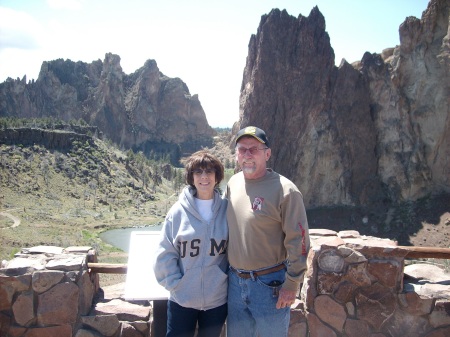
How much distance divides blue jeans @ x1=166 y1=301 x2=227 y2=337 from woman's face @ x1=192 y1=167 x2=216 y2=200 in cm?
99

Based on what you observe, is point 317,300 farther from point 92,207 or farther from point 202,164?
point 92,207

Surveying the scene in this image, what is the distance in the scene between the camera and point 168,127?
177 m

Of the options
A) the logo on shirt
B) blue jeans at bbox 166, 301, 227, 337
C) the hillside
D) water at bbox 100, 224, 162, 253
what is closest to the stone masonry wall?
blue jeans at bbox 166, 301, 227, 337

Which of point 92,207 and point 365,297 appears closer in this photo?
point 365,297

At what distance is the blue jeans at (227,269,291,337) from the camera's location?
3.44 meters

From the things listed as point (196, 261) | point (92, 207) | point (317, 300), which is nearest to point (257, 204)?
point (196, 261)

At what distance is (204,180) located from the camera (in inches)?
142

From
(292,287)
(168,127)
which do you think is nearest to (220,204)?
(292,287)

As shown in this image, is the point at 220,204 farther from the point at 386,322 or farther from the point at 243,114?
the point at 243,114

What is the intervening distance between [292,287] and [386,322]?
6.39 ft

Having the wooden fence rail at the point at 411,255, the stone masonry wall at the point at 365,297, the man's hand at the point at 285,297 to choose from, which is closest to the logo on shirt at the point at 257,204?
the man's hand at the point at 285,297

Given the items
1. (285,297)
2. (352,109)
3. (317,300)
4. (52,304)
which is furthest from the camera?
(352,109)

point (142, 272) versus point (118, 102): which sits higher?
point (118, 102)

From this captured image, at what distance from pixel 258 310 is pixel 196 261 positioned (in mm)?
653
